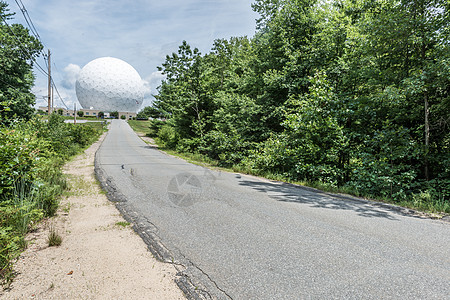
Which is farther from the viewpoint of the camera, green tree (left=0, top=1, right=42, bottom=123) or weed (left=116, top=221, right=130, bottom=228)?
green tree (left=0, top=1, right=42, bottom=123)

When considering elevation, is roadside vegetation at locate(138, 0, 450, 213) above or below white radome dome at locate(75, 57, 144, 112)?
below

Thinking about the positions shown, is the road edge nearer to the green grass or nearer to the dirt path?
the dirt path

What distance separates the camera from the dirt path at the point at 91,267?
2645 millimetres

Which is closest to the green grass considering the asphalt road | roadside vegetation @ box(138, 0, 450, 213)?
roadside vegetation @ box(138, 0, 450, 213)

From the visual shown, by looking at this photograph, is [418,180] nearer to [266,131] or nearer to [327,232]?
[327,232]

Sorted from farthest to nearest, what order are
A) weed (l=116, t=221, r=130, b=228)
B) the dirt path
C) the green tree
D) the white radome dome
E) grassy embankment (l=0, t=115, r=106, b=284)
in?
1. the white radome dome
2. the green tree
3. weed (l=116, t=221, r=130, b=228)
4. grassy embankment (l=0, t=115, r=106, b=284)
5. the dirt path

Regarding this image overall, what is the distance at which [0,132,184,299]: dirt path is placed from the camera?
2.64 metres

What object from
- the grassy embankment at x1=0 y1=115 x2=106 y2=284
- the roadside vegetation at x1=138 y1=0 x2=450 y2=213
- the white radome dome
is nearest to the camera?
the grassy embankment at x1=0 y1=115 x2=106 y2=284

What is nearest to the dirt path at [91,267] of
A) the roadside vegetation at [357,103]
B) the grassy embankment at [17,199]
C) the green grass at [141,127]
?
the grassy embankment at [17,199]

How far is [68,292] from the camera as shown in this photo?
262 cm

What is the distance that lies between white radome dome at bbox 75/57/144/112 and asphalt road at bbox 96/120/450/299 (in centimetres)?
9120

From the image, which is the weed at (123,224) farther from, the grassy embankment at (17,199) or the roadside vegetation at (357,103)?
the roadside vegetation at (357,103)

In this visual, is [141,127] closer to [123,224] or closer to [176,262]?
[123,224]

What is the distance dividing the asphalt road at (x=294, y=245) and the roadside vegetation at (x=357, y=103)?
2.59 meters
